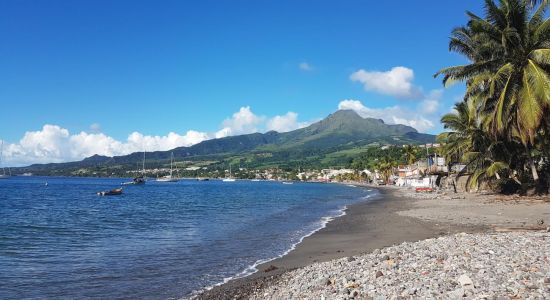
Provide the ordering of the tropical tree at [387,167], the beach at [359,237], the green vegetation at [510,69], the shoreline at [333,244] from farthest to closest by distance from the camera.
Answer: the tropical tree at [387,167] → the green vegetation at [510,69] → the beach at [359,237] → the shoreline at [333,244]

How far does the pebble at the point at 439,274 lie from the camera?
777cm

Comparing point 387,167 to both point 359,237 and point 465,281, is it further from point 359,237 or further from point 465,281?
point 465,281

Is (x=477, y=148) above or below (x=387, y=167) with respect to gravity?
above

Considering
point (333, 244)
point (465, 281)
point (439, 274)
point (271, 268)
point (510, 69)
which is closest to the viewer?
point (465, 281)

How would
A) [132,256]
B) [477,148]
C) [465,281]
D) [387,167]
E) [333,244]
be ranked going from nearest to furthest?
[465,281] < [132,256] < [333,244] < [477,148] < [387,167]

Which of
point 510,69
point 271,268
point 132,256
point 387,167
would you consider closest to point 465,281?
point 271,268

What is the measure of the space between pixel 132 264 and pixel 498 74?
23984 mm

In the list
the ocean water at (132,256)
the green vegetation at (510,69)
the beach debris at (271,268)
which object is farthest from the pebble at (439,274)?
the green vegetation at (510,69)

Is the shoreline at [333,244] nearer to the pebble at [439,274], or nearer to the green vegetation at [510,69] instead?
the pebble at [439,274]

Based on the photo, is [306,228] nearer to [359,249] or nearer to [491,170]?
[359,249]

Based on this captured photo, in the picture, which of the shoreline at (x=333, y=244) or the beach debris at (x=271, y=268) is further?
the beach debris at (x=271, y=268)

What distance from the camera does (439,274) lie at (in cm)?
913

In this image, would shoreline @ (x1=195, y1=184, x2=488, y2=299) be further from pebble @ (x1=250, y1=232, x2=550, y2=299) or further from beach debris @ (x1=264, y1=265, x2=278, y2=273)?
pebble @ (x1=250, y1=232, x2=550, y2=299)

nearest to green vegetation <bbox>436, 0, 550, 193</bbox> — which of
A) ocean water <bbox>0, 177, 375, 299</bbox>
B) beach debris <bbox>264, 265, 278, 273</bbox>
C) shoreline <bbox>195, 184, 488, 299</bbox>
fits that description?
shoreline <bbox>195, 184, 488, 299</bbox>
